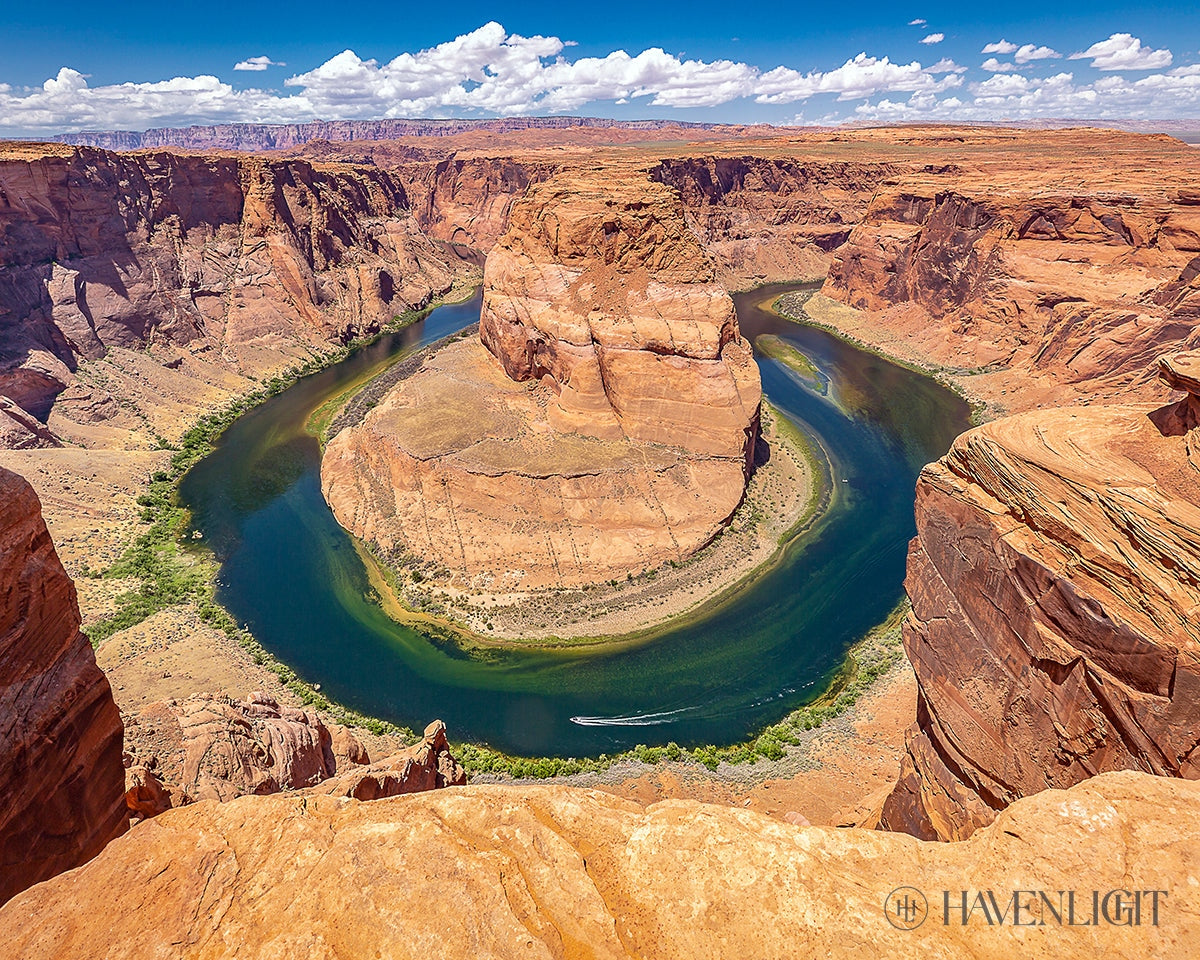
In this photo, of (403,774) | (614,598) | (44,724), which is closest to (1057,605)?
(403,774)

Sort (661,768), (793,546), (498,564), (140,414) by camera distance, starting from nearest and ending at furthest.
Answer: (661,768) → (498,564) → (793,546) → (140,414)

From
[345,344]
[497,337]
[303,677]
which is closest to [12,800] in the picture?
[303,677]

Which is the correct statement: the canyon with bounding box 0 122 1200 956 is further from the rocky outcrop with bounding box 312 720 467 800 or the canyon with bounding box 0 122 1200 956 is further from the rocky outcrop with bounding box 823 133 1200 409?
the rocky outcrop with bounding box 823 133 1200 409

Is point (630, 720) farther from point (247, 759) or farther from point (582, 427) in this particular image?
point (582, 427)

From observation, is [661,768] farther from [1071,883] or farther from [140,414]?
[140,414]

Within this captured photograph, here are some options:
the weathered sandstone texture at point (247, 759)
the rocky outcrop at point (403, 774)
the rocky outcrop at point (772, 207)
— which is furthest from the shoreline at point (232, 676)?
the rocky outcrop at point (772, 207)

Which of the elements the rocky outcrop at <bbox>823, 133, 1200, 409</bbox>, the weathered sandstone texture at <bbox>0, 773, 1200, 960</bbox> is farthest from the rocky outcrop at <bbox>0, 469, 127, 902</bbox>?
the rocky outcrop at <bbox>823, 133, 1200, 409</bbox>
